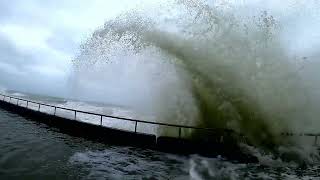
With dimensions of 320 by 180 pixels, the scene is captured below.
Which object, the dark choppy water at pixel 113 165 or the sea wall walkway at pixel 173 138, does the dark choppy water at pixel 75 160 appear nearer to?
the dark choppy water at pixel 113 165

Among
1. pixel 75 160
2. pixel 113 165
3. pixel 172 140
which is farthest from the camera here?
pixel 172 140

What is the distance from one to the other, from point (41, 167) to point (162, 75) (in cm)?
1007

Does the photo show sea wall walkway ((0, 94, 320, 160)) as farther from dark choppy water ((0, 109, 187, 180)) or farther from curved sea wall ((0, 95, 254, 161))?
dark choppy water ((0, 109, 187, 180))

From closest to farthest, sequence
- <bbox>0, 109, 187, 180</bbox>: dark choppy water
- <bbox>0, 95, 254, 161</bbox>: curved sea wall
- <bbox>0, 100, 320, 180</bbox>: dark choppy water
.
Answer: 1. <bbox>0, 109, 187, 180</bbox>: dark choppy water
2. <bbox>0, 100, 320, 180</bbox>: dark choppy water
3. <bbox>0, 95, 254, 161</bbox>: curved sea wall

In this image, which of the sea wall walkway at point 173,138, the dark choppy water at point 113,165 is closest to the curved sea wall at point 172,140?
the sea wall walkway at point 173,138

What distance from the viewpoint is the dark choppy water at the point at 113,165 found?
10.8 metres

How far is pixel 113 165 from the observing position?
12133mm

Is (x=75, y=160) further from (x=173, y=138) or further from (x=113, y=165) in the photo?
(x=173, y=138)

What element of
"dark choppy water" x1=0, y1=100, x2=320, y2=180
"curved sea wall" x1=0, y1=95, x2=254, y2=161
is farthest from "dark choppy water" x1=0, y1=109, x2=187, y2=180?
"curved sea wall" x1=0, y1=95, x2=254, y2=161

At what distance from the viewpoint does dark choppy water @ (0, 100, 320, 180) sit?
1075 cm

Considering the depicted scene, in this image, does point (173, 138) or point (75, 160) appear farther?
point (173, 138)

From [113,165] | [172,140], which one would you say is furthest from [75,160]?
[172,140]

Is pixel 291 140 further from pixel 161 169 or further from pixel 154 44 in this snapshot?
pixel 154 44

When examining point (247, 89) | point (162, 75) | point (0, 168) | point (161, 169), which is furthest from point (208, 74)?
point (0, 168)
